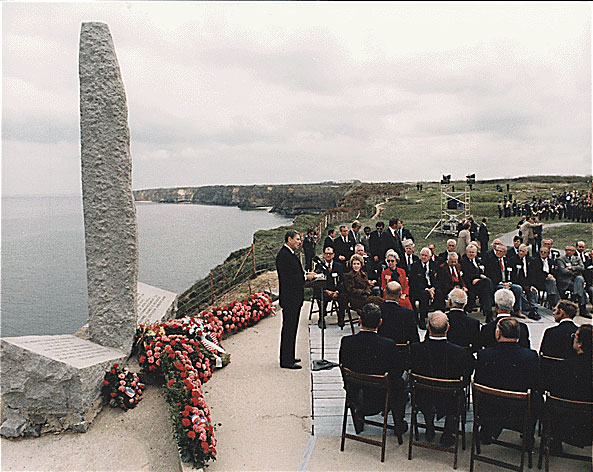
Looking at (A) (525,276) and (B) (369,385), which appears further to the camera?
(A) (525,276)

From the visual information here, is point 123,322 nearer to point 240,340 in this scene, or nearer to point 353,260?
point 240,340

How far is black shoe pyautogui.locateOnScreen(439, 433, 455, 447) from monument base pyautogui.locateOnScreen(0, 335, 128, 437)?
4.41 meters

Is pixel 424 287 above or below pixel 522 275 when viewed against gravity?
below

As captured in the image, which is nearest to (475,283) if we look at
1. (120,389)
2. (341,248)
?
(341,248)

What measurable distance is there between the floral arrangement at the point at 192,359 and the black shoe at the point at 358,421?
5.15 feet

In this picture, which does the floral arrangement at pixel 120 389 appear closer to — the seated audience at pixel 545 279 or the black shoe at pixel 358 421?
the black shoe at pixel 358 421

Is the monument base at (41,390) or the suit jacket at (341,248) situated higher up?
the suit jacket at (341,248)

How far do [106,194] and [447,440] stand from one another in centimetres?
561

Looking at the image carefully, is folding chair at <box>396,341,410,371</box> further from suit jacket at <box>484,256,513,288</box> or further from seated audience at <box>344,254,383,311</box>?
suit jacket at <box>484,256,513,288</box>

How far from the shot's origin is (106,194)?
659 centimetres

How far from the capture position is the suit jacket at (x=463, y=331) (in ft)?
17.8

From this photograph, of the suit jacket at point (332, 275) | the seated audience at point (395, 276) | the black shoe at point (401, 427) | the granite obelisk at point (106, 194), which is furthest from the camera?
the suit jacket at point (332, 275)

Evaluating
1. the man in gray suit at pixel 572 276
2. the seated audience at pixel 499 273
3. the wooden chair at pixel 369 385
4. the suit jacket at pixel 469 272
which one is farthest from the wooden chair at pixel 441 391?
the man in gray suit at pixel 572 276

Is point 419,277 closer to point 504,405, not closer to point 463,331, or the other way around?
point 463,331
